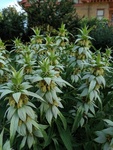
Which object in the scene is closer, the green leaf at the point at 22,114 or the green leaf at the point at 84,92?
the green leaf at the point at 22,114

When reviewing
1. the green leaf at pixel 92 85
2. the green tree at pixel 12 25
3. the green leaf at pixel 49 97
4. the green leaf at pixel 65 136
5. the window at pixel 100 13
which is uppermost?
the green leaf at pixel 49 97

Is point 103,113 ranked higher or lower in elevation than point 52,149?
higher

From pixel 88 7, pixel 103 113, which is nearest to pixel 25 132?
pixel 103 113

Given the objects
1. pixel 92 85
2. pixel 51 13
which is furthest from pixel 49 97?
pixel 51 13

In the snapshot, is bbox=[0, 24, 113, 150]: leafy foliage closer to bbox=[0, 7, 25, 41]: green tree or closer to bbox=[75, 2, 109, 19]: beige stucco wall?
bbox=[0, 7, 25, 41]: green tree

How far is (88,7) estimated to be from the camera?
20172mm

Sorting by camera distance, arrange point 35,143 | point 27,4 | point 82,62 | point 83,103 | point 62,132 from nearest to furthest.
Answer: point 35,143 < point 62,132 < point 83,103 < point 82,62 < point 27,4

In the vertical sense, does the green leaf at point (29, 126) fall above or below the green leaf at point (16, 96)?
below

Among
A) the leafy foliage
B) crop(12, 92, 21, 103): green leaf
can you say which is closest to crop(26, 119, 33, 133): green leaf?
the leafy foliage

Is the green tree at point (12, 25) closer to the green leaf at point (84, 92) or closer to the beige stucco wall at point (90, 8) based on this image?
the green leaf at point (84, 92)

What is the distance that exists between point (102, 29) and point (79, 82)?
291 inches

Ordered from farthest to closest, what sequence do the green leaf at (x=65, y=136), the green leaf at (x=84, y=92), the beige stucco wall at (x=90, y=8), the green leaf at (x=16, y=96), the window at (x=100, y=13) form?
the window at (x=100, y=13) → the beige stucco wall at (x=90, y=8) → the green leaf at (x=84, y=92) → the green leaf at (x=65, y=136) → the green leaf at (x=16, y=96)

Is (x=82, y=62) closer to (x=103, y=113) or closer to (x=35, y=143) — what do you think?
(x=103, y=113)

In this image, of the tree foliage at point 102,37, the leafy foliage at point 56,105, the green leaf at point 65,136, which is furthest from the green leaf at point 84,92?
the tree foliage at point 102,37
